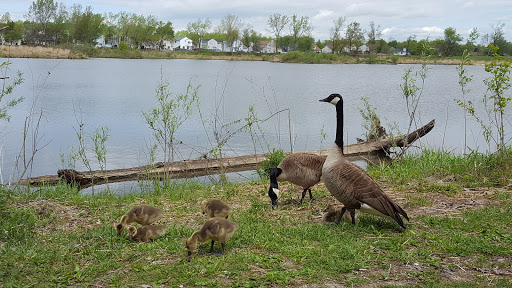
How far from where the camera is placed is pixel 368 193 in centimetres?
574

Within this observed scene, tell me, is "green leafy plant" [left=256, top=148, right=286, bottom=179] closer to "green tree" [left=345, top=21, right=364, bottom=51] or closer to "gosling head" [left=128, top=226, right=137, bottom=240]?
"gosling head" [left=128, top=226, right=137, bottom=240]

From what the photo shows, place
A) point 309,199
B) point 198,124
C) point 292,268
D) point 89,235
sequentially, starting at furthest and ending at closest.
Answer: point 198,124, point 309,199, point 89,235, point 292,268

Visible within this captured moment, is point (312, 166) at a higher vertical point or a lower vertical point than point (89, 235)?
higher

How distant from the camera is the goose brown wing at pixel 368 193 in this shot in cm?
563

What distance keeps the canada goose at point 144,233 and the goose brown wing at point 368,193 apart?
2.56 metres

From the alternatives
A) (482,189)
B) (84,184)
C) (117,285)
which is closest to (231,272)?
(117,285)

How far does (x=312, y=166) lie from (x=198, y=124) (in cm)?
1227

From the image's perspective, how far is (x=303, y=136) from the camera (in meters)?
17.3

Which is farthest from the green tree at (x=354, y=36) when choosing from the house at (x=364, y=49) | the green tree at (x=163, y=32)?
the green tree at (x=163, y=32)

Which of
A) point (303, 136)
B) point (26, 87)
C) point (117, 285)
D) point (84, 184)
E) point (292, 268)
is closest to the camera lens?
point (117, 285)

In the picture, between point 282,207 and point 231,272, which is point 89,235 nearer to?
point 231,272

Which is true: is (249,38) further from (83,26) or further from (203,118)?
(203,118)

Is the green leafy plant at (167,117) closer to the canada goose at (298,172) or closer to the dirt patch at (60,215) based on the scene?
the dirt patch at (60,215)

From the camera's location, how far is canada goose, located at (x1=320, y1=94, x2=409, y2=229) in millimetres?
5660
